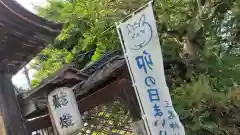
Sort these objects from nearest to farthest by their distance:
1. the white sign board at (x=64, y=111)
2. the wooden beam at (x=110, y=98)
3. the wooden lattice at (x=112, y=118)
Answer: the white sign board at (x=64, y=111), the wooden beam at (x=110, y=98), the wooden lattice at (x=112, y=118)

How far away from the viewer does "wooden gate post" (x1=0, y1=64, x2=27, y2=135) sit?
4.97 metres

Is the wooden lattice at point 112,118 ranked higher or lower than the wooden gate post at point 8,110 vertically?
lower

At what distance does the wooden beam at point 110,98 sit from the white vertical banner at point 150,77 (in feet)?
2.12

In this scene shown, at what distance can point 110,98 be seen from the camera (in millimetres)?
5379

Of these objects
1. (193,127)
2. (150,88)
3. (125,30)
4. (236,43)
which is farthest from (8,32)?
(236,43)

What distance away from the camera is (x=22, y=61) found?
576cm

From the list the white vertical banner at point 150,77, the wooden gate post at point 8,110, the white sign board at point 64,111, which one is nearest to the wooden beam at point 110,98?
the wooden gate post at point 8,110

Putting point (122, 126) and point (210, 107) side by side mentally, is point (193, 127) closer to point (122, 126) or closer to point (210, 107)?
point (210, 107)

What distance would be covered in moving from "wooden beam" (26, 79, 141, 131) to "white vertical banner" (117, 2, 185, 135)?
64 centimetres

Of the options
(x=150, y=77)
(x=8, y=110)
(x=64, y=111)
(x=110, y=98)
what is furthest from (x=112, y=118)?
(x=150, y=77)

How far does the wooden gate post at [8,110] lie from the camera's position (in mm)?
4973

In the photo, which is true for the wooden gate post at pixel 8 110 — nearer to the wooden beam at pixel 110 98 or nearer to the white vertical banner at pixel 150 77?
the wooden beam at pixel 110 98

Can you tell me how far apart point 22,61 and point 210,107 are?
9.61ft

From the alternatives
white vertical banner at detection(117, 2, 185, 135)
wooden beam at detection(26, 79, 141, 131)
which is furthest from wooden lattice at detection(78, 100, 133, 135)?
white vertical banner at detection(117, 2, 185, 135)
